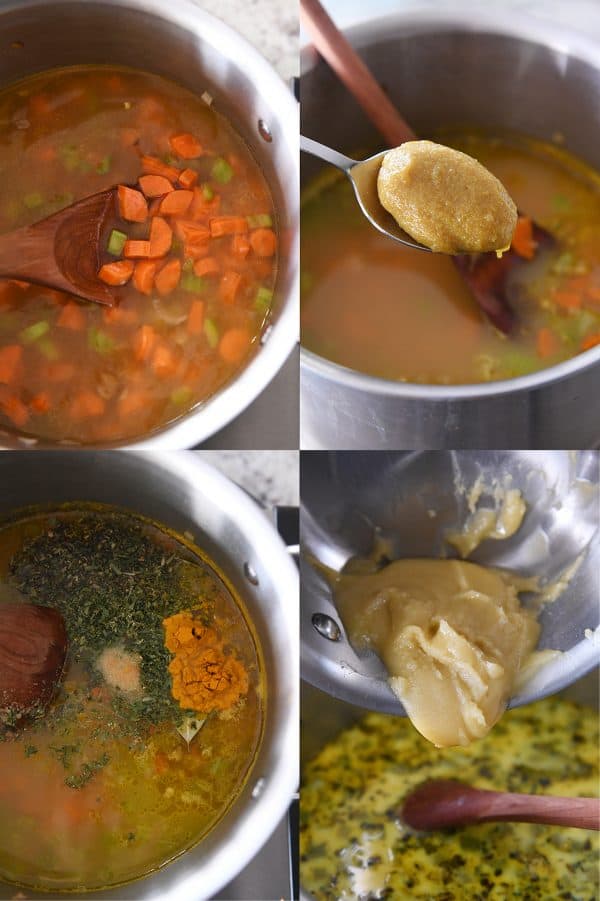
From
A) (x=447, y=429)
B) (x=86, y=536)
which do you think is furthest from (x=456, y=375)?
(x=86, y=536)

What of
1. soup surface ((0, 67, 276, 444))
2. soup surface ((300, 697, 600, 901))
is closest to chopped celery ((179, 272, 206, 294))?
soup surface ((0, 67, 276, 444))

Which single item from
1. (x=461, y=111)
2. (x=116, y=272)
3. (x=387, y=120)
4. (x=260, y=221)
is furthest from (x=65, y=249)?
(x=461, y=111)

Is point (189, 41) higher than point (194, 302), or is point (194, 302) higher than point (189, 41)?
point (189, 41)

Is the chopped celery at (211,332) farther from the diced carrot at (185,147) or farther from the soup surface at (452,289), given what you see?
the diced carrot at (185,147)

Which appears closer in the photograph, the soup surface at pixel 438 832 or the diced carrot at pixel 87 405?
the diced carrot at pixel 87 405

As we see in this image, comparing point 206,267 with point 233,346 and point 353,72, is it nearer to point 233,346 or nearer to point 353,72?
point 233,346

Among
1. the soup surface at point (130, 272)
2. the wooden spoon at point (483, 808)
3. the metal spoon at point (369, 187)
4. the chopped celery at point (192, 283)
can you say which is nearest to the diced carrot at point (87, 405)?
the soup surface at point (130, 272)

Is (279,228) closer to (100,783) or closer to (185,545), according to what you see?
(185,545)
